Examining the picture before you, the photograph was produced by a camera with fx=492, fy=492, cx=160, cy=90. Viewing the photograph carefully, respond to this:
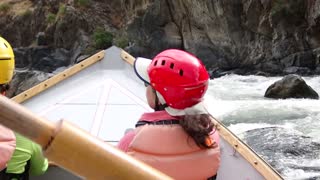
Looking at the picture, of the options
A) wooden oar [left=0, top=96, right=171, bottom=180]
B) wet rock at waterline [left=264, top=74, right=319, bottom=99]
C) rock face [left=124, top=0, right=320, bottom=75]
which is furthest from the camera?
rock face [left=124, top=0, right=320, bottom=75]

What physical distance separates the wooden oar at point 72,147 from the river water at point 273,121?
621 centimetres

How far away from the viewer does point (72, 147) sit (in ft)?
2.35

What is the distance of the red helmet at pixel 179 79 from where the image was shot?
1812mm

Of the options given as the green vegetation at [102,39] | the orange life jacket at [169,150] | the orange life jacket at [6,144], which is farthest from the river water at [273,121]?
the green vegetation at [102,39]

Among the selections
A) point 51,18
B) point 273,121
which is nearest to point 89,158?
point 273,121

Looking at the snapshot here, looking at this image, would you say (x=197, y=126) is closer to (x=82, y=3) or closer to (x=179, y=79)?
(x=179, y=79)

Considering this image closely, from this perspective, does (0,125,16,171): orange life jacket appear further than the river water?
No

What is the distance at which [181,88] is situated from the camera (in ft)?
5.96

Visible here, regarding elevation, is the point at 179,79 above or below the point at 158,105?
above

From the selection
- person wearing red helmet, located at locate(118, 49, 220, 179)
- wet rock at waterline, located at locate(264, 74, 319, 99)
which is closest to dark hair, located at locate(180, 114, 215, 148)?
person wearing red helmet, located at locate(118, 49, 220, 179)

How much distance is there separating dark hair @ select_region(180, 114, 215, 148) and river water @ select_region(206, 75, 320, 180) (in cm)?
507

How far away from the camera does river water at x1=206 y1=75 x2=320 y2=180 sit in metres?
7.39

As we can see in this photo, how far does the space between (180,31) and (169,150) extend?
2097cm

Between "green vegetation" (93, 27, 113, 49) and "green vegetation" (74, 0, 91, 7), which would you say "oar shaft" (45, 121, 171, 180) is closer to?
"green vegetation" (93, 27, 113, 49)
